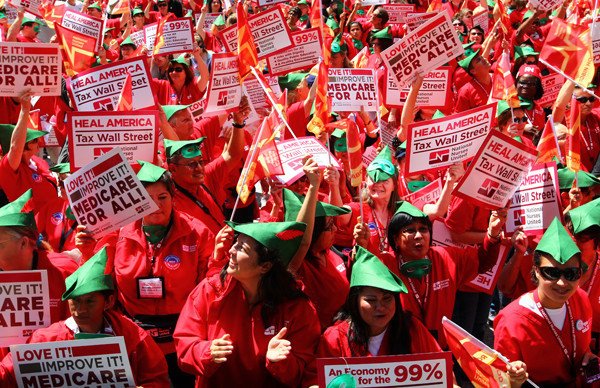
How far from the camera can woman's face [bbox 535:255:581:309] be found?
14.9 feet

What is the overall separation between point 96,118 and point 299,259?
2.21 m

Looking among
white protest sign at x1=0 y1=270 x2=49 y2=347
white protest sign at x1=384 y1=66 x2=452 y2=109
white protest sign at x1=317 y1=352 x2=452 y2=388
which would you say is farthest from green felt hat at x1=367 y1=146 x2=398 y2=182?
white protest sign at x1=384 y1=66 x2=452 y2=109

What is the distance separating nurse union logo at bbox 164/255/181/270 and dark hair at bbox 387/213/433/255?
1.27 metres

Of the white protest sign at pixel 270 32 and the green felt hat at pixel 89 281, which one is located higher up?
the white protest sign at pixel 270 32

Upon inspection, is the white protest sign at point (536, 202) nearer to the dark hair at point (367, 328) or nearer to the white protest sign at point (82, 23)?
the dark hair at point (367, 328)

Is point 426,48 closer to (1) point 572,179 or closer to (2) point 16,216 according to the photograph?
(1) point 572,179

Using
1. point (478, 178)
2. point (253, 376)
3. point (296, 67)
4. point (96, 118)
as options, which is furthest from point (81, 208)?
point (296, 67)

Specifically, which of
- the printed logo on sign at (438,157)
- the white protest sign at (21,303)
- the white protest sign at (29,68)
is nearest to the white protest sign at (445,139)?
the printed logo on sign at (438,157)

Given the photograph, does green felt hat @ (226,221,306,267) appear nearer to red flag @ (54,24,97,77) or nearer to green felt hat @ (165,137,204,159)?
green felt hat @ (165,137,204,159)

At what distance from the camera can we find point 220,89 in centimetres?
793

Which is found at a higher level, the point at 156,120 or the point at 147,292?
the point at 156,120

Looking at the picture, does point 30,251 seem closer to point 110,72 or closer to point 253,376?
point 253,376

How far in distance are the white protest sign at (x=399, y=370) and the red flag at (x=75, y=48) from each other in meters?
6.20

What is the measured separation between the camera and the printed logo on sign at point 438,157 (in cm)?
648
